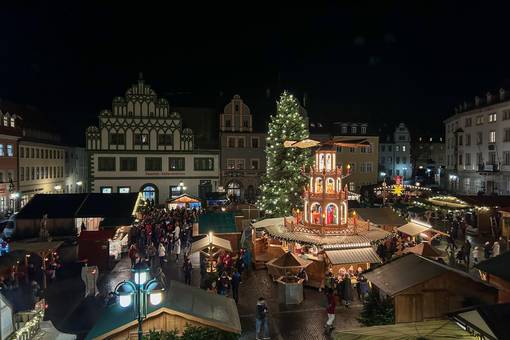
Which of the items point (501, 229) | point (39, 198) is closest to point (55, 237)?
point (39, 198)

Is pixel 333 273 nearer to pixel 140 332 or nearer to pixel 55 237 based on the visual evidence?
pixel 140 332

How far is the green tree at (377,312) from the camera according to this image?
1180 centimetres

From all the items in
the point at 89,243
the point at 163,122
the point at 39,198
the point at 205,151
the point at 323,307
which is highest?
the point at 163,122

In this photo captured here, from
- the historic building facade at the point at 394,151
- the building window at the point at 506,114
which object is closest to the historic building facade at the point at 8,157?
the building window at the point at 506,114

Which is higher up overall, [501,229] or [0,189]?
[0,189]

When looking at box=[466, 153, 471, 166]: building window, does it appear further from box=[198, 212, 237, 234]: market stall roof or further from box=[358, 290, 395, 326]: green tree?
box=[358, 290, 395, 326]: green tree

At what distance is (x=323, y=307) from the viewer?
55.9 ft

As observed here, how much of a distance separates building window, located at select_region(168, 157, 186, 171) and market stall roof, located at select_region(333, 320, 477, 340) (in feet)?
132

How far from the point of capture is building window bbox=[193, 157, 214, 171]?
4841 cm

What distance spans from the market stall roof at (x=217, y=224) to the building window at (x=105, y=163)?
75.2 feet

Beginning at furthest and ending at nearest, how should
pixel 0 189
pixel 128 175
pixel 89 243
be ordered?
pixel 128 175
pixel 0 189
pixel 89 243

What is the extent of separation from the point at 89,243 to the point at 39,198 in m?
10.5

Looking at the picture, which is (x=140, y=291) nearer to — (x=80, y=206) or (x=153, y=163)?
(x=80, y=206)

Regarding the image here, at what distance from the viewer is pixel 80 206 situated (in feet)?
97.3
